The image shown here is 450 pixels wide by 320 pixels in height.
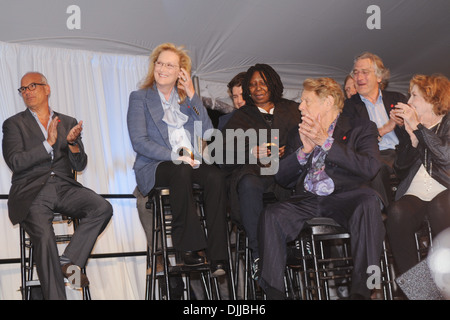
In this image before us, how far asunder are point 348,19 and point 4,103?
292 centimetres

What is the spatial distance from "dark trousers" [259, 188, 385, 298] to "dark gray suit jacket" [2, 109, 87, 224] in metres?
1.44

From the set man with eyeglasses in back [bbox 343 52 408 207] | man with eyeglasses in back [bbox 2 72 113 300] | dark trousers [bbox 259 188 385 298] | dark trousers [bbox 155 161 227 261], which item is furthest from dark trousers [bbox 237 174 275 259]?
man with eyeglasses in back [bbox 343 52 408 207]

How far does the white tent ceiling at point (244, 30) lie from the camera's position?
4195 millimetres

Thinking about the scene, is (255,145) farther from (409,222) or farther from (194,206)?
(409,222)

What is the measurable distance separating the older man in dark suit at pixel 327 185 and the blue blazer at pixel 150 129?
0.73 m

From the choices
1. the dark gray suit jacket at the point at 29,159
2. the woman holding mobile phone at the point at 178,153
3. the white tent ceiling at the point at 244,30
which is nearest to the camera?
the woman holding mobile phone at the point at 178,153

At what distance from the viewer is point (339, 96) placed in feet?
11.7

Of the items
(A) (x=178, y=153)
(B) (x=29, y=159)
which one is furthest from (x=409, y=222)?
(B) (x=29, y=159)

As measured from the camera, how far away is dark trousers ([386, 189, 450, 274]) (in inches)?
125

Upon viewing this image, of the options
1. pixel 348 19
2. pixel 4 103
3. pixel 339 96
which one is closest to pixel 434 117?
pixel 339 96
